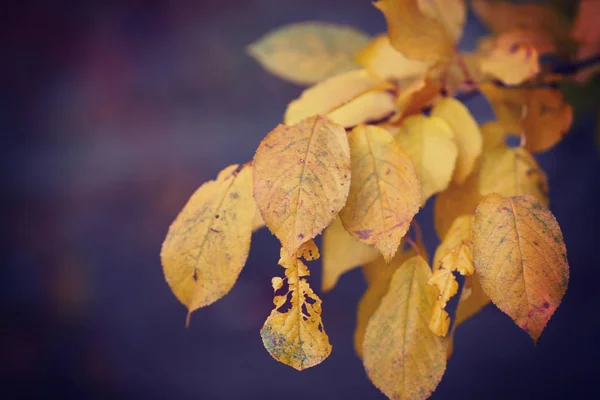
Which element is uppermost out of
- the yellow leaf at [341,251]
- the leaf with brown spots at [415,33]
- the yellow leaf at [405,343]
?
the leaf with brown spots at [415,33]

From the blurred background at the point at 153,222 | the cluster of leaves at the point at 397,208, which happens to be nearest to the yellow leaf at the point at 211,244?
the cluster of leaves at the point at 397,208

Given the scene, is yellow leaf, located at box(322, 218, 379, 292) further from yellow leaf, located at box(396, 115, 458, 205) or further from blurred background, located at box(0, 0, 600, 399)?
blurred background, located at box(0, 0, 600, 399)

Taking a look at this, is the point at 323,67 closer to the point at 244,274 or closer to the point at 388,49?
the point at 388,49

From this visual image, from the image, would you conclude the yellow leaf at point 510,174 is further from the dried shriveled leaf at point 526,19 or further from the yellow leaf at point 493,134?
the dried shriveled leaf at point 526,19

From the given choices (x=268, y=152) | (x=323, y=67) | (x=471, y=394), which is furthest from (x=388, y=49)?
(x=471, y=394)

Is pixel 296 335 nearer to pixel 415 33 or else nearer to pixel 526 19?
pixel 415 33

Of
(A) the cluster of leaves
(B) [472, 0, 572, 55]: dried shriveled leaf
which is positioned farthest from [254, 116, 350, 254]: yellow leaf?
(B) [472, 0, 572, 55]: dried shriveled leaf

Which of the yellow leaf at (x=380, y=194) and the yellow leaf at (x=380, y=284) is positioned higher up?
the yellow leaf at (x=380, y=194)
